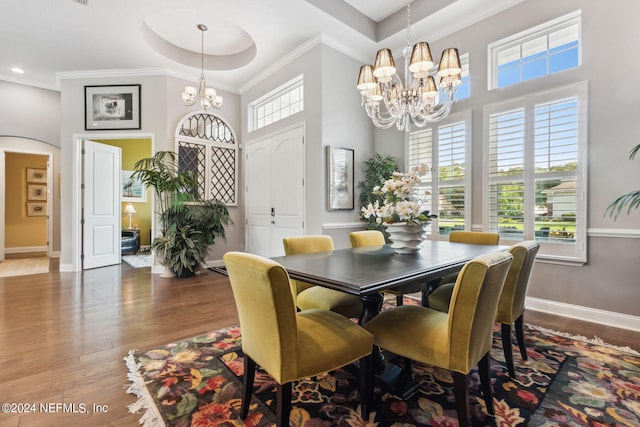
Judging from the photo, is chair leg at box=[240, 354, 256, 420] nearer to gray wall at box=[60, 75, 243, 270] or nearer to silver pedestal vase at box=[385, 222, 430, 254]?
silver pedestal vase at box=[385, 222, 430, 254]

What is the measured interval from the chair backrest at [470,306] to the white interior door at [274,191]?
3.20 metres

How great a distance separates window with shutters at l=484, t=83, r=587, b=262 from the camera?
2.91 m

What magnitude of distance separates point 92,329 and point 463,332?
3.02 meters

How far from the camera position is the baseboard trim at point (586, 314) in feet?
8.84

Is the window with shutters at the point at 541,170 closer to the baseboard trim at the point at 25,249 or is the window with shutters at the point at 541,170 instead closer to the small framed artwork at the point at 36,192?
the baseboard trim at the point at 25,249

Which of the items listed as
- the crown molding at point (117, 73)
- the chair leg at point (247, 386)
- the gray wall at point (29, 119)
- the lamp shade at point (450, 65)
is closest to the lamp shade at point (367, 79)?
the lamp shade at point (450, 65)

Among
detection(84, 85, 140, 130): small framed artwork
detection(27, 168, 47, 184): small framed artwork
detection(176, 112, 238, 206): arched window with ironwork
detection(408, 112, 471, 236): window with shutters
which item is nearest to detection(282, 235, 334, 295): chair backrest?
detection(408, 112, 471, 236): window with shutters

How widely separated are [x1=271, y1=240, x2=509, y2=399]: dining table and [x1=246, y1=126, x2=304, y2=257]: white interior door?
96.3 inches

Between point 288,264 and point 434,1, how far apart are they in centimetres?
364

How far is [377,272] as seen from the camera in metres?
1.57

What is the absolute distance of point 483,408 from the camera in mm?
1606

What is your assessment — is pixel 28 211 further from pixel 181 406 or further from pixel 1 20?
pixel 181 406

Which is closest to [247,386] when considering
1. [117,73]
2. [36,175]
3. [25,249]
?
[117,73]

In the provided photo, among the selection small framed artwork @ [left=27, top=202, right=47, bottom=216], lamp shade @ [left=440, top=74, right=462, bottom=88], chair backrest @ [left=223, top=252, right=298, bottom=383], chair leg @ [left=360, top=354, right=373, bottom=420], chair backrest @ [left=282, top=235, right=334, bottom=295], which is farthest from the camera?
small framed artwork @ [left=27, top=202, right=47, bottom=216]
